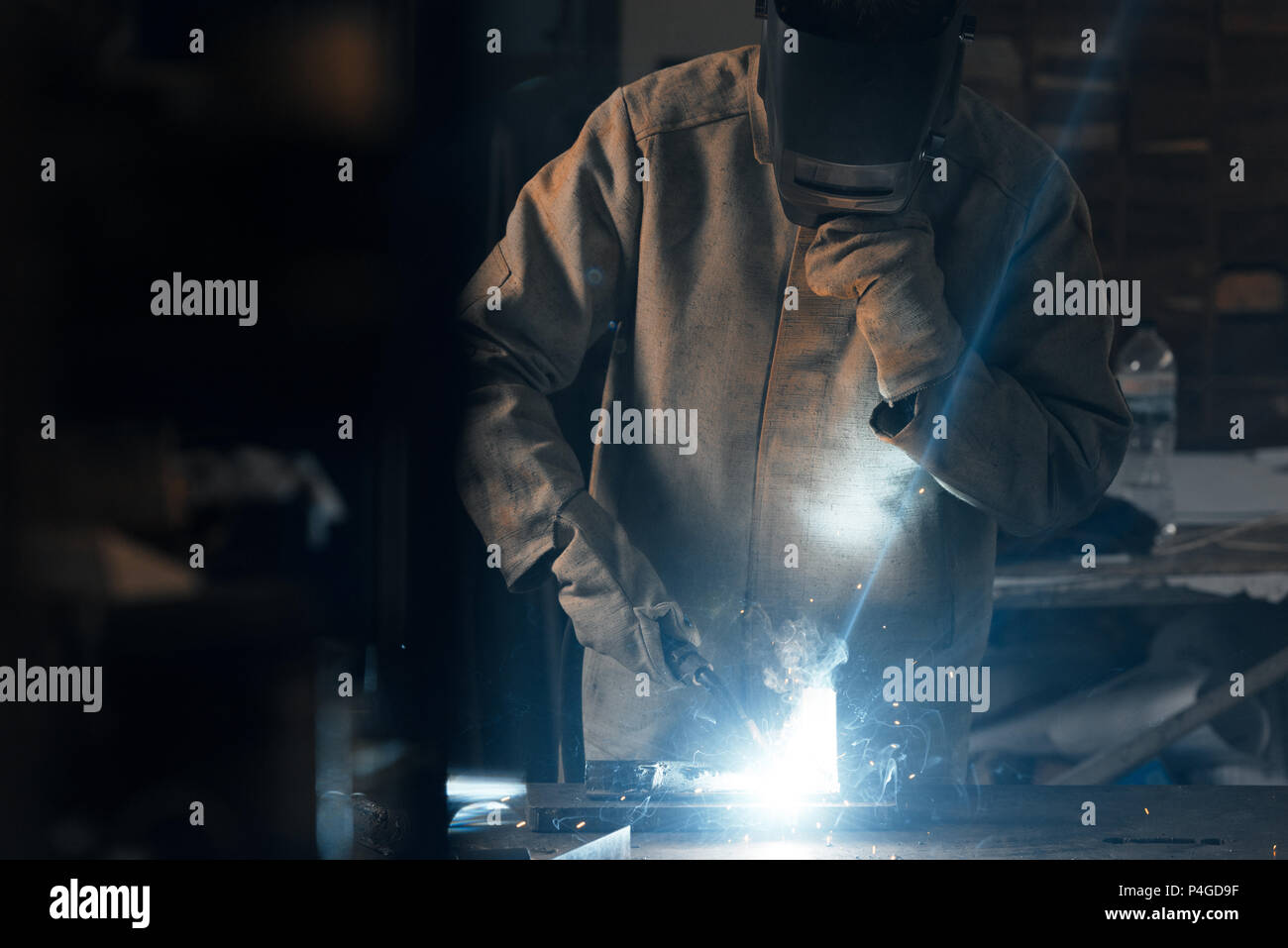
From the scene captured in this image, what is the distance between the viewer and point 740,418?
111 cm

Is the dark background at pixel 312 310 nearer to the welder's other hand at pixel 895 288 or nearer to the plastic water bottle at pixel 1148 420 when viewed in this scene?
the plastic water bottle at pixel 1148 420

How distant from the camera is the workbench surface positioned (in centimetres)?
101

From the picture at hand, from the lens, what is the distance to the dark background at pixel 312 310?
43.8 inches

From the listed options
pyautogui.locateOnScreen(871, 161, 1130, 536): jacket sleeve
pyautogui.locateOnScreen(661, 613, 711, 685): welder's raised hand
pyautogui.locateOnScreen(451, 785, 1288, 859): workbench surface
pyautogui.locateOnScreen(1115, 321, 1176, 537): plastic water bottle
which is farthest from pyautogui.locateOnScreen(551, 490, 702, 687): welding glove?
pyautogui.locateOnScreen(1115, 321, 1176, 537): plastic water bottle

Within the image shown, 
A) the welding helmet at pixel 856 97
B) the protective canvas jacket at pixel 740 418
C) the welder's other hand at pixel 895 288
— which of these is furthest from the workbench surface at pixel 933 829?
the welding helmet at pixel 856 97

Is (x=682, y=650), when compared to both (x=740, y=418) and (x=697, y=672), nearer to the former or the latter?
(x=697, y=672)

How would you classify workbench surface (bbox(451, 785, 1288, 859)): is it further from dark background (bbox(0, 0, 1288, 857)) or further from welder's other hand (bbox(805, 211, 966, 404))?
welder's other hand (bbox(805, 211, 966, 404))

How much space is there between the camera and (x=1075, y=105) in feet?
3.78

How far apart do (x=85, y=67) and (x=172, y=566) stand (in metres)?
0.53

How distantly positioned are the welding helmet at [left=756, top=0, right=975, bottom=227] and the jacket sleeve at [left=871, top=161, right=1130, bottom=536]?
0.15 m

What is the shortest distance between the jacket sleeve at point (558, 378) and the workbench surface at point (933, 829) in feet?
0.51

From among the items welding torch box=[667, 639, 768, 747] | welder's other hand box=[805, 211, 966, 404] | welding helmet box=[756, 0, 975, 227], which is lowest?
welding torch box=[667, 639, 768, 747]

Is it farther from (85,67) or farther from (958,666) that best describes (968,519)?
(85,67)
